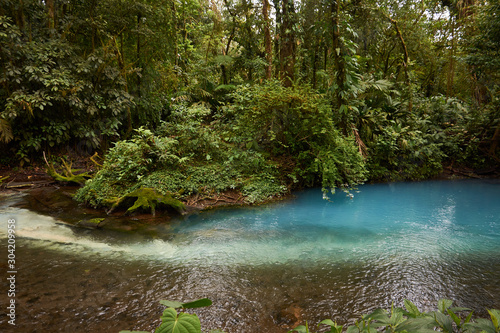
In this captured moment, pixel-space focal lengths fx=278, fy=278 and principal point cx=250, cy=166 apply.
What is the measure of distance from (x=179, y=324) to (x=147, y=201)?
186 inches

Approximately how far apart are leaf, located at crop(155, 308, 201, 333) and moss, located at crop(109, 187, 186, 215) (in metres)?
4.64

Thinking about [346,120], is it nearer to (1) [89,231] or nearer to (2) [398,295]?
(2) [398,295]

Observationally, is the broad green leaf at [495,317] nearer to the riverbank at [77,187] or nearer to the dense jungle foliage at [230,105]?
the riverbank at [77,187]

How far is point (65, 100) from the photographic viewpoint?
7.81m

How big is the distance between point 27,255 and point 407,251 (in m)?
4.93

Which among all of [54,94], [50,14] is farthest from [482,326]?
[50,14]

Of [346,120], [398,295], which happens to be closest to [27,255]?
[398,295]

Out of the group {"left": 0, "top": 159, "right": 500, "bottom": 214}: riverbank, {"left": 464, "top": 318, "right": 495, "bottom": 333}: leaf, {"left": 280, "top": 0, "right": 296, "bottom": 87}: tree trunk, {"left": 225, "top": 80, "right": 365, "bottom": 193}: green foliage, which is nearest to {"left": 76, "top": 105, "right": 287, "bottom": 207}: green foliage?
{"left": 0, "top": 159, "right": 500, "bottom": 214}: riverbank

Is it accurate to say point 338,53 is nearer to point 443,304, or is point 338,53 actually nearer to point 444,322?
point 443,304

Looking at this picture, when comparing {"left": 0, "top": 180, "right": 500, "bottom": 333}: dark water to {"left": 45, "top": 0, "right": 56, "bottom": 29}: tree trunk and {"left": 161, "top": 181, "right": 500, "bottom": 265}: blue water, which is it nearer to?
{"left": 161, "top": 181, "right": 500, "bottom": 265}: blue water

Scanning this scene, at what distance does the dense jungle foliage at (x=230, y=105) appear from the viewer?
22.7ft

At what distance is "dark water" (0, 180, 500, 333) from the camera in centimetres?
Answer: 245

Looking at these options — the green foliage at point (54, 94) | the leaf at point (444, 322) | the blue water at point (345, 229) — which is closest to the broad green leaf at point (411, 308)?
the leaf at point (444, 322)

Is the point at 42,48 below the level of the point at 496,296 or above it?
above
